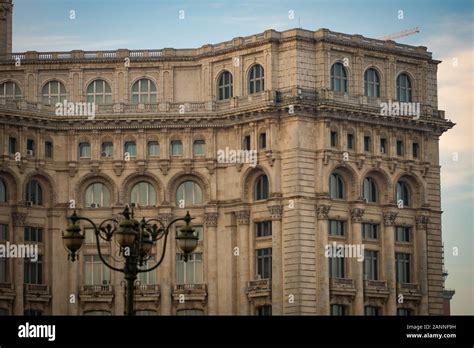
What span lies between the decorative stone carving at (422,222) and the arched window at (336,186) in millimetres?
7322

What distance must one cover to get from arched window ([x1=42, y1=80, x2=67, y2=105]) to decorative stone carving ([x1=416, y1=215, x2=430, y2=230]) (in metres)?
28.4

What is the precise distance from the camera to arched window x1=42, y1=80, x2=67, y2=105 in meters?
131

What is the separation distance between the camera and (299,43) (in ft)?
415

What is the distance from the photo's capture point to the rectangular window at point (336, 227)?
125 m

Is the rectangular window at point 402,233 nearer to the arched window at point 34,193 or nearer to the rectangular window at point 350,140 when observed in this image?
the rectangular window at point 350,140

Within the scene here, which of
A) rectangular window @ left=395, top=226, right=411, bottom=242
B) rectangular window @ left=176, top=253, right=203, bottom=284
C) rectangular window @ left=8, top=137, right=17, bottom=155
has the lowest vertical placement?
rectangular window @ left=176, top=253, right=203, bottom=284

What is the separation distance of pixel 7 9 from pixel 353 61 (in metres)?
28.0

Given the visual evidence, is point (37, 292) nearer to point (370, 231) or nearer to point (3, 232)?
point (3, 232)

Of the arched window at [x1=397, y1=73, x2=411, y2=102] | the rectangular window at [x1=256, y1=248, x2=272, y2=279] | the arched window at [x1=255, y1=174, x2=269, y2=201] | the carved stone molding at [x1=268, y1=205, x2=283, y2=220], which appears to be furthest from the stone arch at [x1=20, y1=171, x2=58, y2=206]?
the arched window at [x1=397, y1=73, x2=411, y2=102]

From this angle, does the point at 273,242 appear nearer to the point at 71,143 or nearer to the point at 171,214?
the point at 171,214

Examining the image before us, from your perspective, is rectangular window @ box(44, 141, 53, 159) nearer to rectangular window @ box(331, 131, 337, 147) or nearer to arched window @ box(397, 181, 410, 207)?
rectangular window @ box(331, 131, 337, 147)

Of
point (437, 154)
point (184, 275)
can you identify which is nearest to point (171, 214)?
point (184, 275)

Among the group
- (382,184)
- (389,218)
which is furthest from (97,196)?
(389,218)

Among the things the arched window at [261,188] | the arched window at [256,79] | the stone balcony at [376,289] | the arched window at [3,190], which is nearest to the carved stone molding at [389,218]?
the stone balcony at [376,289]
